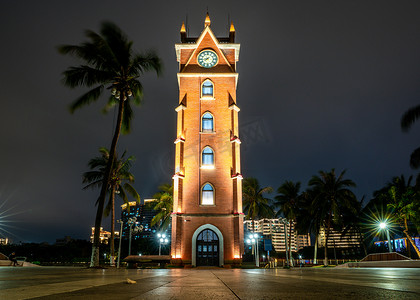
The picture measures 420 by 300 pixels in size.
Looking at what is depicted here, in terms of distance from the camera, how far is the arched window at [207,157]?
28281 millimetres

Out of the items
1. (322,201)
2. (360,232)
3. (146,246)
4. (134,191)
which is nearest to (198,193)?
(134,191)

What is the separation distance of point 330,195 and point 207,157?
20183 millimetres

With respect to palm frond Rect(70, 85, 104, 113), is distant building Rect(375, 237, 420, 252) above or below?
below

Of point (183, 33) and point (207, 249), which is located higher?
point (183, 33)

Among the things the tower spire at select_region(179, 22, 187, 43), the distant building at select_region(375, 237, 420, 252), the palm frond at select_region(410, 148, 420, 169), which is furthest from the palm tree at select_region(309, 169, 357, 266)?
the tower spire at select_region(179, 22, 187, 43)

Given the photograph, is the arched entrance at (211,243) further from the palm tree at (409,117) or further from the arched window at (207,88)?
the palm tree at (409,117)

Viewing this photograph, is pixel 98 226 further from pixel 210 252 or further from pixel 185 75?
pixel 185 75

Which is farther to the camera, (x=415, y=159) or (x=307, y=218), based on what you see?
(x=307, y=218)

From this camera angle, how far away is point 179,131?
95.0ft

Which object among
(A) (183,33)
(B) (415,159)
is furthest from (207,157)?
(B) (415,159)

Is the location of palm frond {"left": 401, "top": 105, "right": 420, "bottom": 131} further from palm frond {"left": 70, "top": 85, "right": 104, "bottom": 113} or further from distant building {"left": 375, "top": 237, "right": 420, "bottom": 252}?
distant building {"left": 375, "top": 237, "right": 420, "bottom": 252}

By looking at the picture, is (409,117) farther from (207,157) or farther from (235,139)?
(207,157)

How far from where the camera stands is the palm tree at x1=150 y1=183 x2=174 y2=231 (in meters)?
35.0

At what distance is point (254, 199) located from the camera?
41.9 m
